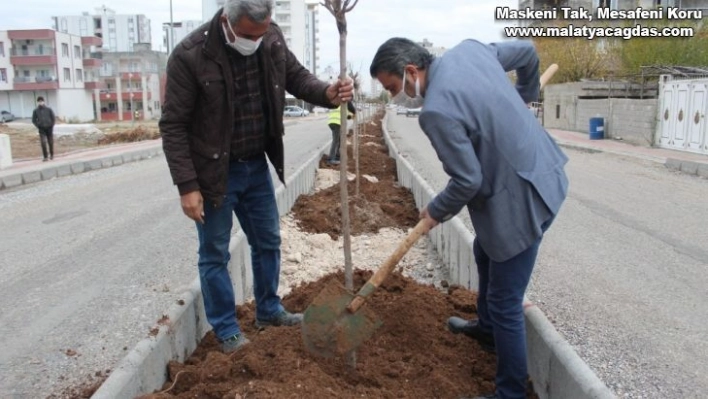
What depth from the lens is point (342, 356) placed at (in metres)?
3.14

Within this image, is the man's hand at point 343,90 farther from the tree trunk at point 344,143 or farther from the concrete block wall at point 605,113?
the concrete block wall at point 605,113

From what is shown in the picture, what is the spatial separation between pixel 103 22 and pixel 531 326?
135 meters

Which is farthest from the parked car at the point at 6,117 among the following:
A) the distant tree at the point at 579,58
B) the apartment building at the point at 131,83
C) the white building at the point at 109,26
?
the white building at the point at 109,26

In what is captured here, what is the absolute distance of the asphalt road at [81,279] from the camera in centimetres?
402

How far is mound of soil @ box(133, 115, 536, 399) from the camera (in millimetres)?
2865

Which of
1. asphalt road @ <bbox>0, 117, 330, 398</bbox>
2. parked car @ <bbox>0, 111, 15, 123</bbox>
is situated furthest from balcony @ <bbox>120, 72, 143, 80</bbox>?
asphalt road @ <bbox>0, 117, 330, 398</bbox>

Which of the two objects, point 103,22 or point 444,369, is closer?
point 444,369

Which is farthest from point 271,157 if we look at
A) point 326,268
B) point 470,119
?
point 326,268

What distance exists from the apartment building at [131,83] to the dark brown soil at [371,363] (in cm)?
7358

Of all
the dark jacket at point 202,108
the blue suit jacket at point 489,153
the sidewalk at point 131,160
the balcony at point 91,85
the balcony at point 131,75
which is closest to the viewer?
the blue suit jacket at point 489,153

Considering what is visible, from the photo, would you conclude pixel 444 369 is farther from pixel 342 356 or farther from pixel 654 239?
pixel 654 239

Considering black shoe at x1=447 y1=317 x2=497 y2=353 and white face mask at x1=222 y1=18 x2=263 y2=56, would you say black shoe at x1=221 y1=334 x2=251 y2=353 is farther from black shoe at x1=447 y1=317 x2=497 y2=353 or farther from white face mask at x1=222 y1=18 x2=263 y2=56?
white face mask at x1=222 y1=18 x2=263 y2=56

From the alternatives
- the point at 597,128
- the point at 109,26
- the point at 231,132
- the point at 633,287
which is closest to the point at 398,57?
the point at 231,132

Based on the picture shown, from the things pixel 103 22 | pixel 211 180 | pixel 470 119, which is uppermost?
pixel 103 22
